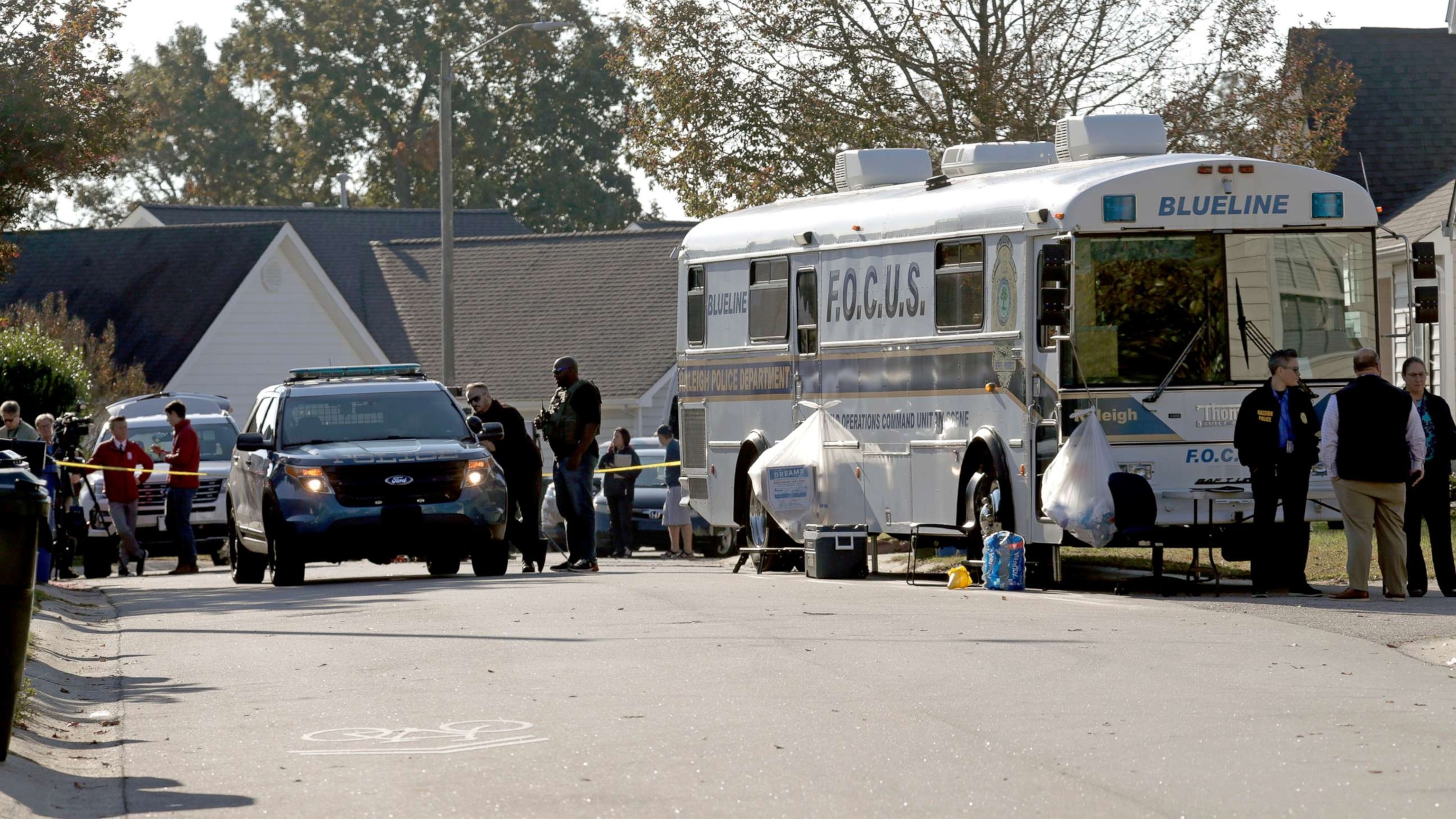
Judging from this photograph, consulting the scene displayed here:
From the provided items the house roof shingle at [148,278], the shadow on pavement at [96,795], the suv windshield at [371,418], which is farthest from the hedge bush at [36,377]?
the shadow on pavement at [96,795]

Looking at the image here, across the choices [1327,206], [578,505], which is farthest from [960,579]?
[578,505]

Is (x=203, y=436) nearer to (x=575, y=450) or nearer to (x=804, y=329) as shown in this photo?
(x=575, y=450)

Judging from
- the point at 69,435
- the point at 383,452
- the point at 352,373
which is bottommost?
the point at 383,452

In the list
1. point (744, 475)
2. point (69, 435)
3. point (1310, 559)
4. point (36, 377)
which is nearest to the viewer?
point (1310, 559)

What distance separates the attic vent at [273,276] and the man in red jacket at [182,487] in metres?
24.8

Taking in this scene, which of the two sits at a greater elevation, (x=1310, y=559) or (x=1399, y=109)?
(x=1399, y=109)

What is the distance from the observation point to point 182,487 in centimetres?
2505

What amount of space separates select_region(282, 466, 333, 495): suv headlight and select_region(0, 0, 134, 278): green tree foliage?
5.29m

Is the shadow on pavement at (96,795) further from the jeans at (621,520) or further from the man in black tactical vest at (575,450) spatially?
the jeans at (621,520)

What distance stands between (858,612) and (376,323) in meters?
38.2

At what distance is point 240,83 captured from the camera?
3140 inches

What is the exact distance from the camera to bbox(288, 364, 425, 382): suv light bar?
21562 mm

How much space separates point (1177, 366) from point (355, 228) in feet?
141

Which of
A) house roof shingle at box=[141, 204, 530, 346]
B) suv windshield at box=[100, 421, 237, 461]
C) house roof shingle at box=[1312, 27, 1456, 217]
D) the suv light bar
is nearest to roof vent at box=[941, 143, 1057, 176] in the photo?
→ the suv light bar
